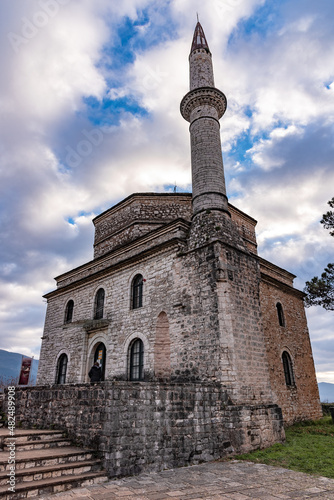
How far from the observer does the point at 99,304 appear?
45.3 feet

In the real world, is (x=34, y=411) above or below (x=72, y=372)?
below

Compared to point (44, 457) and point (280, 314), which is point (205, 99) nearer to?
point (280, 314)

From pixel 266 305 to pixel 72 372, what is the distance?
8626mm

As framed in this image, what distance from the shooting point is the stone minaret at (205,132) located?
1128 cm

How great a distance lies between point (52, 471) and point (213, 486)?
8.05 ft

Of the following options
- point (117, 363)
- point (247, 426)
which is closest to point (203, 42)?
point (117, 363)

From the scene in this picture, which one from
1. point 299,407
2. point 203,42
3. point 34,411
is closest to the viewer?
point 34,411

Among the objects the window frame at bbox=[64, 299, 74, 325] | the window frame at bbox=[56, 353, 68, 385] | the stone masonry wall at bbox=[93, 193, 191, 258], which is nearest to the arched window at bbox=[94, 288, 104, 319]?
the window frame at bbox=[64, 299, 74, 325]

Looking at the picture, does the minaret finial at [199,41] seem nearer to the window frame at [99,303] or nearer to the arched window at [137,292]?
the arched window at [137,292]

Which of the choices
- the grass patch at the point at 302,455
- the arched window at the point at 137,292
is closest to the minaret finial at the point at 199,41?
the arched window at the point at 137,292

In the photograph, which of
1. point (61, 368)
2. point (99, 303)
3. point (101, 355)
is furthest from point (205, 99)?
point (61, 368)

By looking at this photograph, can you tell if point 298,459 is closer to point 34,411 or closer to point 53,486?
point 53,486

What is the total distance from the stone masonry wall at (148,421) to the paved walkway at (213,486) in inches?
14.1

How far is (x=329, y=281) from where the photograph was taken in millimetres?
13594
